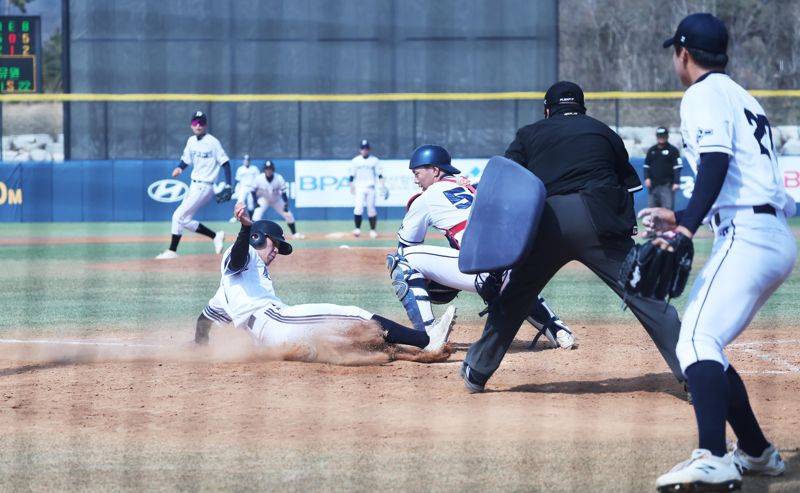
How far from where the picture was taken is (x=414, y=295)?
7.13 m

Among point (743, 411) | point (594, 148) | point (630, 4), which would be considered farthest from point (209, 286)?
point (630, 4)

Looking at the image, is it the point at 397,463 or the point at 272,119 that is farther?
the point at 272,119

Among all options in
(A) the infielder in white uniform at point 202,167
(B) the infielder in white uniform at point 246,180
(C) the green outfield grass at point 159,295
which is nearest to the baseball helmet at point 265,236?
(C) the green outfield grass at point 159,295

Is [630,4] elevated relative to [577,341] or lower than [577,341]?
elevated

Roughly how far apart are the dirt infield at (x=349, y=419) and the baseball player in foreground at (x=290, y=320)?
0.15 metres

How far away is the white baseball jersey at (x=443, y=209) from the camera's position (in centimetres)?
724

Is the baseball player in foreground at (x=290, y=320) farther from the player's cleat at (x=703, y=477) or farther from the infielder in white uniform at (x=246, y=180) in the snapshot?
the infielder in white uniform at (x=246, y=180)

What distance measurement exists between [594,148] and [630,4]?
34.5 m

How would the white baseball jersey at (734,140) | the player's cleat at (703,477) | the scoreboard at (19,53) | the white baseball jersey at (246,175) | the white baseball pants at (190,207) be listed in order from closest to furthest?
the player's cleat at (703,477) < the white baseball jersey at (734,140) < the white baseball pants at (190,207) < the scoreboard at (19,53) < the white baseball jersey at (246,175)

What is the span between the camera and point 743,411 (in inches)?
162

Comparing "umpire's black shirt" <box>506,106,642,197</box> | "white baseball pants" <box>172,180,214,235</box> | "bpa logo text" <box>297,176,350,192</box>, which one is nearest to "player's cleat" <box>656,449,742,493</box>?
"umpire's black shirt" <box>506,106,642,197</box>

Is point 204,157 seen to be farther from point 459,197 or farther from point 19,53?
point 19,53

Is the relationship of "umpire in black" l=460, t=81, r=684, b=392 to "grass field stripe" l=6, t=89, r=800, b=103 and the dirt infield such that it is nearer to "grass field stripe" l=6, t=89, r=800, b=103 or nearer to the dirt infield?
the dirt infield

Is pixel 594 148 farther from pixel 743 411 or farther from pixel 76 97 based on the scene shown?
pixel 76 97
